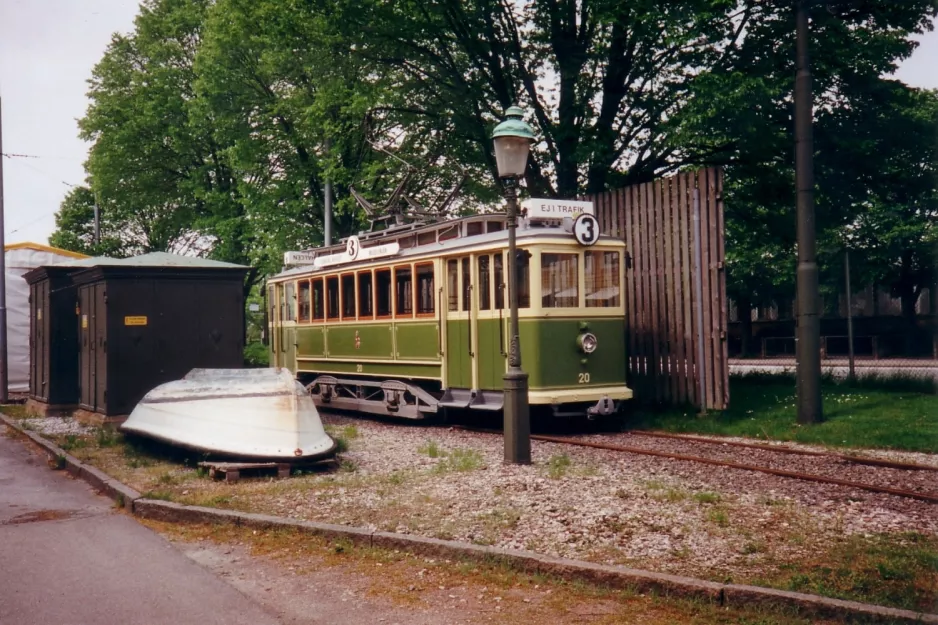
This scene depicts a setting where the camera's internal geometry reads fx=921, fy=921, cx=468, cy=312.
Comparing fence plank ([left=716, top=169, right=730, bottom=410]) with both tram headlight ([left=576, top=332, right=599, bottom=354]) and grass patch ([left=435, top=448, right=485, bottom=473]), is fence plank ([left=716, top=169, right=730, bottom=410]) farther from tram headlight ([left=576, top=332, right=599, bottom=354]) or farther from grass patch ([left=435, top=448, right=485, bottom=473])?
grass patch ([left=435, top=448, right=485, bottom=473])

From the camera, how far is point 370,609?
5.25 metres

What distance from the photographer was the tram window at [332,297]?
1712 centimetres

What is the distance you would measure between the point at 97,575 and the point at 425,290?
8.70m

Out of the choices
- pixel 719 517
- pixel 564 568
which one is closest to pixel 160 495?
pixel 564 568

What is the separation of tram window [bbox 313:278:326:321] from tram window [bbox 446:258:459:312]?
4509mm

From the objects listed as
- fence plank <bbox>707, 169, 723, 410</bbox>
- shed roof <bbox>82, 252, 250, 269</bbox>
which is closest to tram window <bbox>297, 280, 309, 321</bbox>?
shed roof <bbox>82, 252, 250, 269</bbox>

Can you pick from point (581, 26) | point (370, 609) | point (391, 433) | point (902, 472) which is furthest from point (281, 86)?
point (370, 609)

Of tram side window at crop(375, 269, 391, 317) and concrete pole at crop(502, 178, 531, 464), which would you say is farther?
tram side window at crop(375, 269, 391, 317)

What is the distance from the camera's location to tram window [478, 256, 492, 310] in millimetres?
13008

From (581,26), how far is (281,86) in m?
12.4

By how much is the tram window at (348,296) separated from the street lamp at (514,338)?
22.5 feet

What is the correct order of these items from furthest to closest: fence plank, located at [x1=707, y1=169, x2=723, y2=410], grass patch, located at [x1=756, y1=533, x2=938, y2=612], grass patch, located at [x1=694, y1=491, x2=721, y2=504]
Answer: fence plank, located at [x1=707, y1=169, x2=723, y2=410] < grass patch, located at [x1=694, y1=491, x2=721, y2=504] < grass patch, located at [x1=756, y1=533, x2=938, y2=612]

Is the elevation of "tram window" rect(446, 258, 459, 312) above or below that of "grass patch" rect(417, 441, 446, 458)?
above

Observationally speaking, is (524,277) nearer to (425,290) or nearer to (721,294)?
(425,290)
